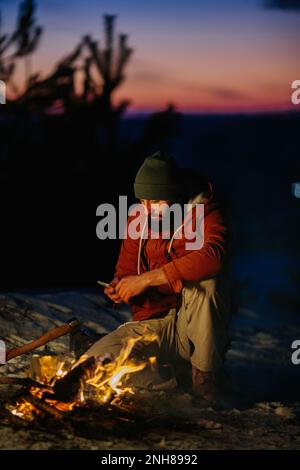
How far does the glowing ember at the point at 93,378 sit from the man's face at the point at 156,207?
77cm

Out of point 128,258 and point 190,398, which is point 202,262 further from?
point 190,398

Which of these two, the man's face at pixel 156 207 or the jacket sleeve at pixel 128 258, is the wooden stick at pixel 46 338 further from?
the man's face at pixel 156 207

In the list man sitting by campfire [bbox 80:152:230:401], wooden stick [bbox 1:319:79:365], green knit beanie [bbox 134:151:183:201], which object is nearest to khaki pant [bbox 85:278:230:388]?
man sitting by campfire [bbox 80:152:230:401]

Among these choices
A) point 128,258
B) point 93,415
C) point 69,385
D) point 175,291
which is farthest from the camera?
point 128,258

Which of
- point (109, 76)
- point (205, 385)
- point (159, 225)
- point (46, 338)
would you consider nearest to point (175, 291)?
point (159, 225)

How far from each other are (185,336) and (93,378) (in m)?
0.74

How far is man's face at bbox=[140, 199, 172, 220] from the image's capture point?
16.2 feet

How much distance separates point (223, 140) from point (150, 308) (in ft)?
99.2

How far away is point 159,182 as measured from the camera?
15.9 ft

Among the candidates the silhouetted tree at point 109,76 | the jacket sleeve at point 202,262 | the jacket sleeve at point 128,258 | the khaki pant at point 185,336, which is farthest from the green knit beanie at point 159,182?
the silhouetted tree at point 109,76

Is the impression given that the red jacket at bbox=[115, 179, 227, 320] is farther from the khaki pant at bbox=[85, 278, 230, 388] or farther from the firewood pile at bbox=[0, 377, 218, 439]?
the firewood pile at bbox=[0, 377, 218, 439]

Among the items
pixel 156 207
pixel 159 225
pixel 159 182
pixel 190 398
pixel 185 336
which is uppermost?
pixel 159 182

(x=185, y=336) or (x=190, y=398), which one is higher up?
(x=185, y=336)

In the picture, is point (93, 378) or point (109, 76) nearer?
point (93, 378)
